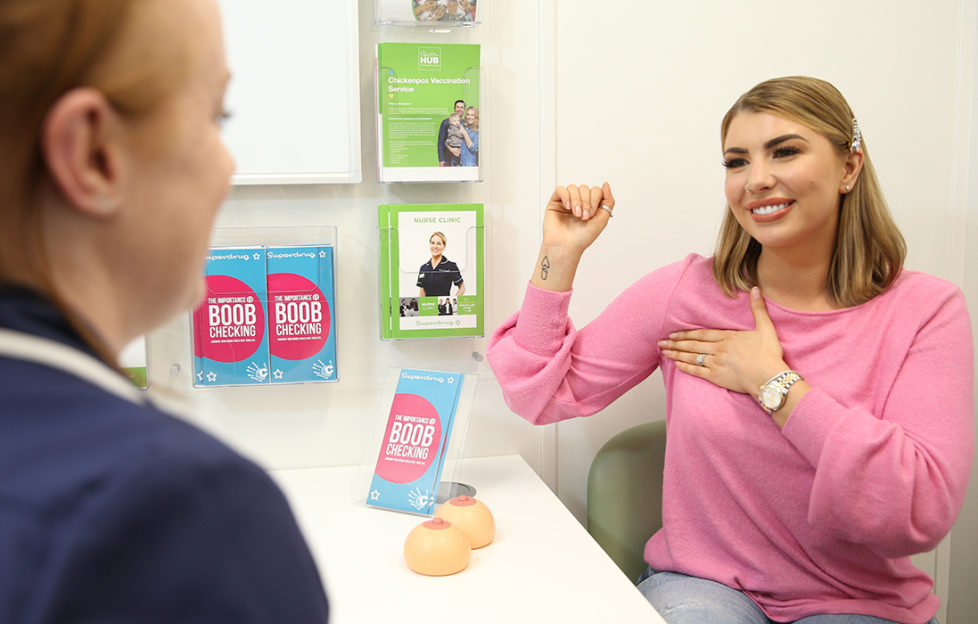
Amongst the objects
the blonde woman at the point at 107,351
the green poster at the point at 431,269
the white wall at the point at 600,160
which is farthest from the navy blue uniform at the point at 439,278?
the blonde woman at the point at 107,351

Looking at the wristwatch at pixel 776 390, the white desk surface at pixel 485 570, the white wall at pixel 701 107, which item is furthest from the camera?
the white wall at pixel 701 107

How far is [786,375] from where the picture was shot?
4.11 ft

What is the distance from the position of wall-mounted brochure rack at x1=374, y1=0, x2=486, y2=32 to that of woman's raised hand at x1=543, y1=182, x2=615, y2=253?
0.39 m

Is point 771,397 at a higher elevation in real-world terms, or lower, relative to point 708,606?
higher

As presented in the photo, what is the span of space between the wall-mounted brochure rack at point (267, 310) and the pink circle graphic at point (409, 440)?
22cm

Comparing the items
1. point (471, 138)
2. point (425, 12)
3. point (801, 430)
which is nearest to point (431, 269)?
point (471, 138)

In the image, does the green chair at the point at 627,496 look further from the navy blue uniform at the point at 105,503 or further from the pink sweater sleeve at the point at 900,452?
the navy blue uniform at the point at 105,503

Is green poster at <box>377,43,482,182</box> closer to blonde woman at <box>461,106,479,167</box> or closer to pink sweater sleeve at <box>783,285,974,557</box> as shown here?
blonde woman at <box>461,106,479,167</box>

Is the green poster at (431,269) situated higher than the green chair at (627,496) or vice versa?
the green poster at (431,269)

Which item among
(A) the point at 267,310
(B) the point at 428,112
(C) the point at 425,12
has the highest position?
(C) the point at 425,12

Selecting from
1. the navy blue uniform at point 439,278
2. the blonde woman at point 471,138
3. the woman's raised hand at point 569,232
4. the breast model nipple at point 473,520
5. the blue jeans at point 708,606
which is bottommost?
the blue jeans at point 708,606

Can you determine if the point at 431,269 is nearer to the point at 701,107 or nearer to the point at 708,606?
the point at 701,107

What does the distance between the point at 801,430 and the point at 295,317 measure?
92 cm

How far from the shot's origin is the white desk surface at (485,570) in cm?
101
